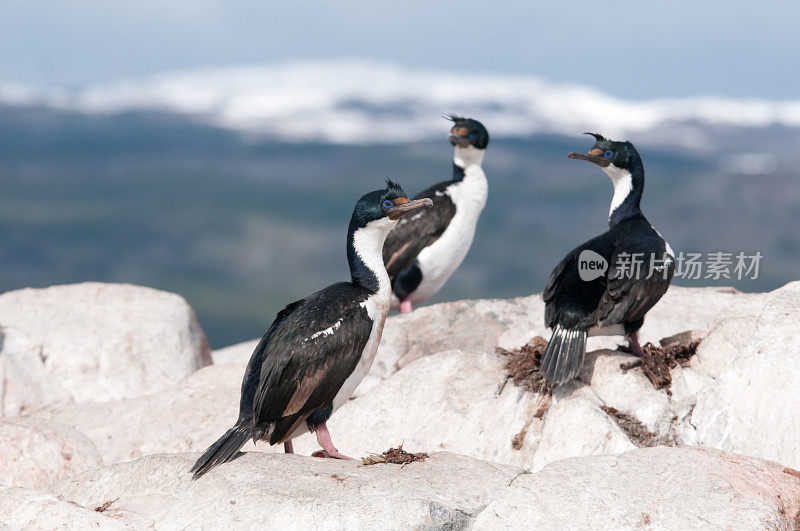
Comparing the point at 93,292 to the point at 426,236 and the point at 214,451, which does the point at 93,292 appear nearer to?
the point at 426,236

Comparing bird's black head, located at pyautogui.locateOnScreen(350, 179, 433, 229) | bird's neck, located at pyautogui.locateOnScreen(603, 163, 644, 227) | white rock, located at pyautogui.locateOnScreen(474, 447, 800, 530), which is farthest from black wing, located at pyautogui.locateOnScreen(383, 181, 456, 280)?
white rock, located at pyautogui.locateOnScreen(474, 447, 800, 530)

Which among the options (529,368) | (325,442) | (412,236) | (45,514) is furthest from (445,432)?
(412,236)

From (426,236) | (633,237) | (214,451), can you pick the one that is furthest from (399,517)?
(426,236)

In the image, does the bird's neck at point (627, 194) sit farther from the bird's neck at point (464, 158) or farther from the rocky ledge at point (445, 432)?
the bird's neck at point (464, 158)

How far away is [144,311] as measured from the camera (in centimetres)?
1483

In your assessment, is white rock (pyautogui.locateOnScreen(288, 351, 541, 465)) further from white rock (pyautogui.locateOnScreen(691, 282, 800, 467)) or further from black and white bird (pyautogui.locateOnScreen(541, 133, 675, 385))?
white rock (pyautogui.locateOnScreen(691, 282, 800, 467))

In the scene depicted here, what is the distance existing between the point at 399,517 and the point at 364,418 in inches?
135

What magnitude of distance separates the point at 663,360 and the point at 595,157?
250 centimetres

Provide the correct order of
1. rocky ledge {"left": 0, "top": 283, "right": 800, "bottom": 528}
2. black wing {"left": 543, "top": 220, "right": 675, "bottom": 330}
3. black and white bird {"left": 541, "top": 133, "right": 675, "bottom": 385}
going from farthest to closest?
black wing {"left": 543, "top": 220, "right": 675, "bottom": 330} → black and white bird {"left": 541, "top": 133, "right": 675, "bottom": 385} → rocky ledge {"left": 0, "top": 283, "right": 800, "bottom": 528}

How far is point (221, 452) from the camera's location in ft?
23.2

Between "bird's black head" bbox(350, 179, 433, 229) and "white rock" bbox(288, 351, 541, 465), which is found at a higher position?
"bird's black head" bbox(350, 179, 433, 229)

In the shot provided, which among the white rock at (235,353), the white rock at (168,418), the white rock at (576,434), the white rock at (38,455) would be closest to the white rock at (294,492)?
the white rock at (576,434)

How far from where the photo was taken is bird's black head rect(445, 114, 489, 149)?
46.5 ft

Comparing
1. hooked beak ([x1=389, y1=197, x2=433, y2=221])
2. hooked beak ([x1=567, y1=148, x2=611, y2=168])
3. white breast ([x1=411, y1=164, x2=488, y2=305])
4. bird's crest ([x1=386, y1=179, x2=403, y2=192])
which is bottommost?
white breast ([x1=411, y1=164, x2=488, y2=305])
